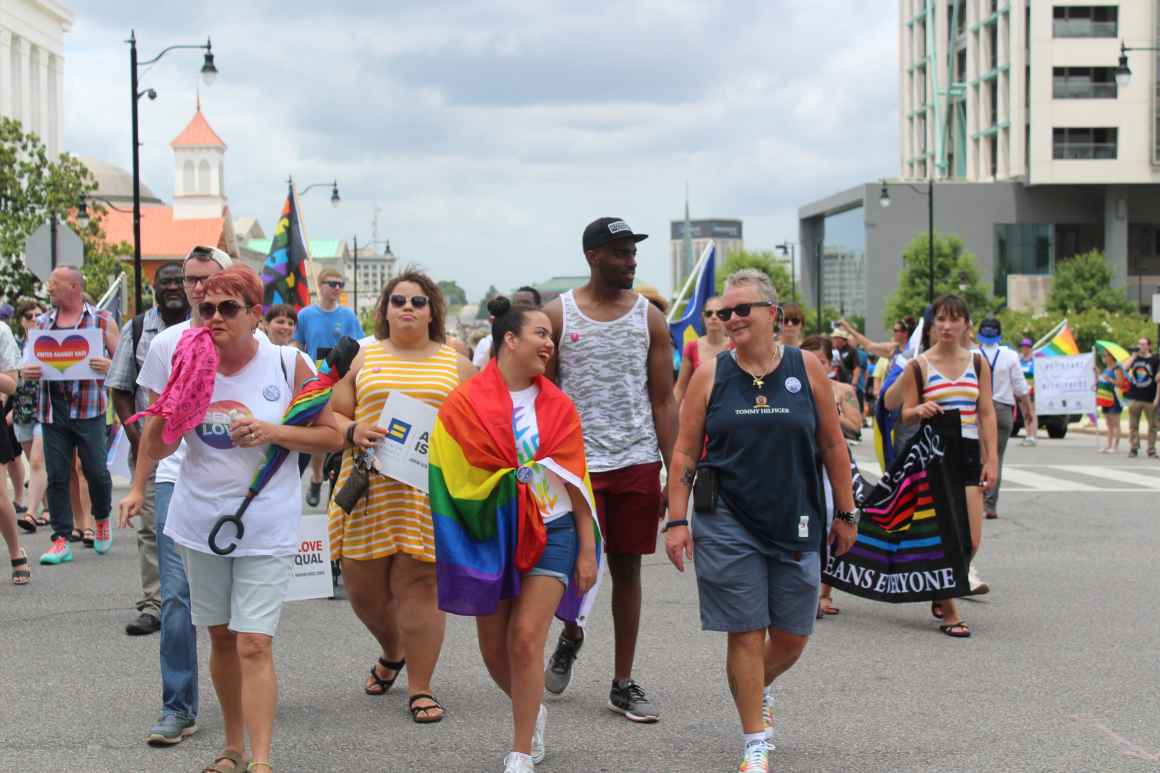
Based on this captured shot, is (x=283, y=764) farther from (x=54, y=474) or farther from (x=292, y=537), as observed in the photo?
(x=54, y=474)

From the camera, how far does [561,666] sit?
6.36m

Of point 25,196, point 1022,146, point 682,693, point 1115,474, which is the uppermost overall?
point 1022,146

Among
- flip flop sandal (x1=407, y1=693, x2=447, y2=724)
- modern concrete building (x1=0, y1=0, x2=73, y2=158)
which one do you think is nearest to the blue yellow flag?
flip flop sandal (x1=407, y1=693, x2=447, y2=724)

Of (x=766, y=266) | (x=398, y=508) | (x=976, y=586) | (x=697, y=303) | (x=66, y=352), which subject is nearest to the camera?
(x=398, y=508)

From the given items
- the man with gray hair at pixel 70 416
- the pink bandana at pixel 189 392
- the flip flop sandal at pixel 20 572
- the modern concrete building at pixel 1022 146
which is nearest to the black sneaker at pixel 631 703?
the pink bandana at pixel 189 392

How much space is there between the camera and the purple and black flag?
20.0m

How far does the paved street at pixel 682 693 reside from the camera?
5.56 meters

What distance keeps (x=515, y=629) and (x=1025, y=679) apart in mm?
3055

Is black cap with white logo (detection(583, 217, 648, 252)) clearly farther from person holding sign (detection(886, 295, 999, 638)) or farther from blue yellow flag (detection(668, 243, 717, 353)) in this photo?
blue yellow flag (detection(668, 243, 717, 353))

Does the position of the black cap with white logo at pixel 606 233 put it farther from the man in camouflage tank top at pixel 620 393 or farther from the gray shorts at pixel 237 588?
the gray shorts at pixel 237 588

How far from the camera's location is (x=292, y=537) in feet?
16.8

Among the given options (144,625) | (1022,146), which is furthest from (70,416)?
(1022,146)

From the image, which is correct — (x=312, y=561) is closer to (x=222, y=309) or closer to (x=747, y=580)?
(x=222, y=309)

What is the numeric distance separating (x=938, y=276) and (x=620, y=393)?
69.5 m
